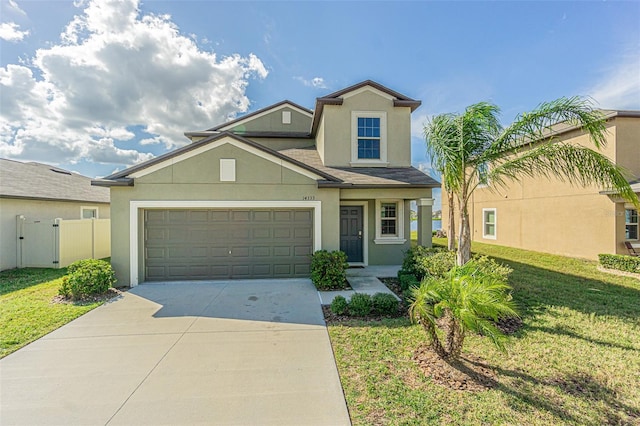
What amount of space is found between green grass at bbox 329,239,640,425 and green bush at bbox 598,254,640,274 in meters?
4.26

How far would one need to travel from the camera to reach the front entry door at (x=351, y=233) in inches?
421

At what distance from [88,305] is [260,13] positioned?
10796 mm

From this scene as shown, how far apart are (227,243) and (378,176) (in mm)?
5825

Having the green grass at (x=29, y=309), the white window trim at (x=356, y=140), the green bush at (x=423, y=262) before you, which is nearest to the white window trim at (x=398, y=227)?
the white window trim at (x=356, y=140)

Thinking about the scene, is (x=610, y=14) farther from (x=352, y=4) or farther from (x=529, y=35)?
(x=352, y=4)

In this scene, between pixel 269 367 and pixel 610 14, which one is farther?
pixel 610 14

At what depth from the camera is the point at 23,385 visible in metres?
3.61

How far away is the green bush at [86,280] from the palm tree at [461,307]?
26.2 ft

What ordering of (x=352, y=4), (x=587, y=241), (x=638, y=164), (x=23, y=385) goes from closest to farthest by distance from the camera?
(x=23, y=385) → (x=352, y=4) → (x=638, y=164) → (x=587, y=241)

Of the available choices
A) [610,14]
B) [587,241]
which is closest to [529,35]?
[610,14]

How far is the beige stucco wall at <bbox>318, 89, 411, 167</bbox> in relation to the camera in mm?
10672

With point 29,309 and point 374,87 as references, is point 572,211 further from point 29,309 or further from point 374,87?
point 29,309

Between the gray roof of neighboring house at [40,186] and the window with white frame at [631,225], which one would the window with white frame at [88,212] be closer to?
the gray roof of neighboring house at [40,186]

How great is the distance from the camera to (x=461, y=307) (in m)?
3.62
